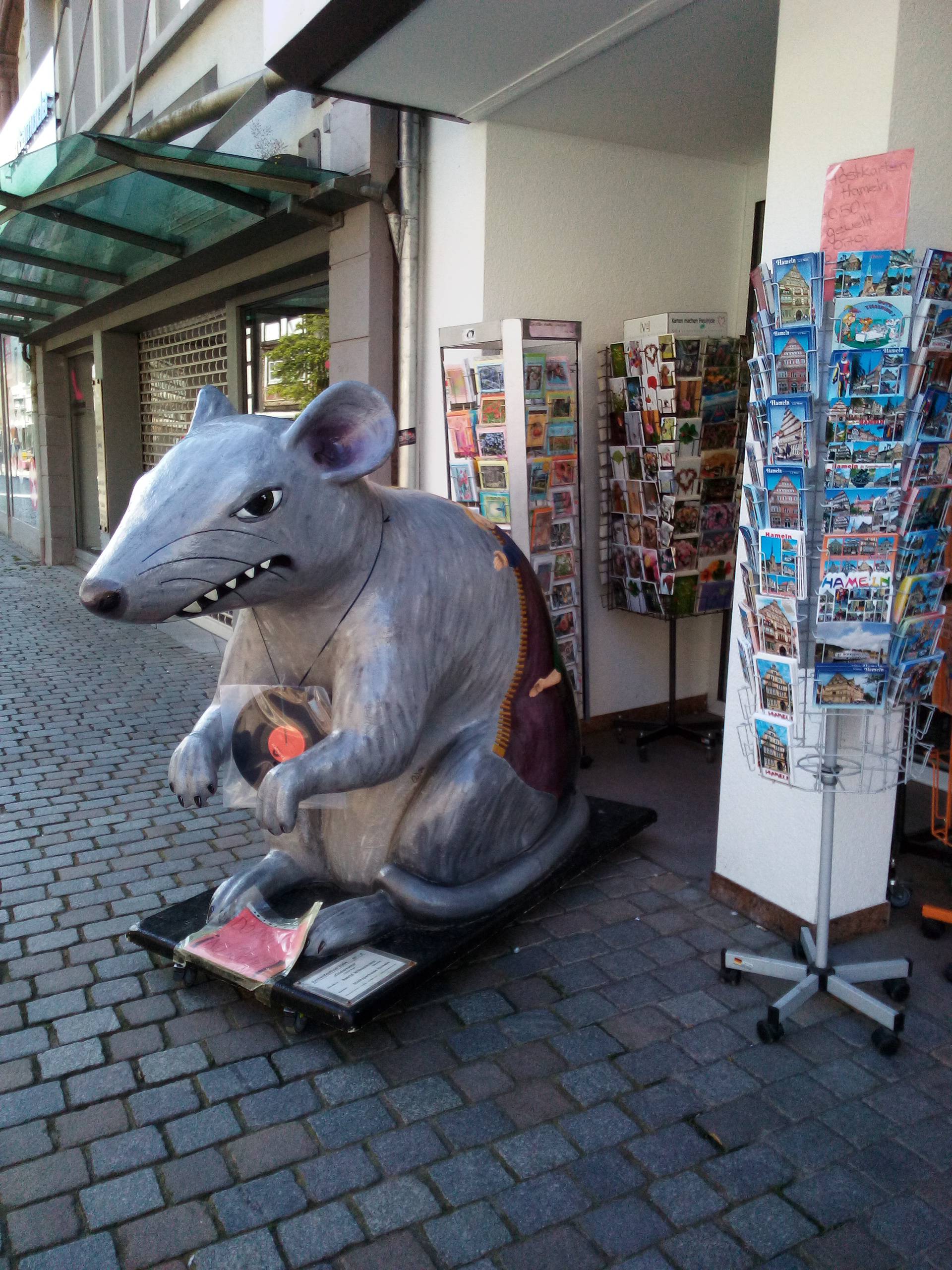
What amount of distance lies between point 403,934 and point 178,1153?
890mm

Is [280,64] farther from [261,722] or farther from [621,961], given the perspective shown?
[621,961]

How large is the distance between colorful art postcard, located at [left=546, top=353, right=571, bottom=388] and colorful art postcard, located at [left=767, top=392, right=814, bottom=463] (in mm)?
1988

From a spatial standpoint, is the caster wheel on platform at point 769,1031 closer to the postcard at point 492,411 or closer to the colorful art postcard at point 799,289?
the colorful art postcard at point 799,289

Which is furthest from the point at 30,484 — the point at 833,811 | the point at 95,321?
the point at 833,811

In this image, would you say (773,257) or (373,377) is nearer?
(773,257)

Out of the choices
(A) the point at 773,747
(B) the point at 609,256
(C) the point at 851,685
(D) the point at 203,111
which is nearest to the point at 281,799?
(A) the point at 773,747

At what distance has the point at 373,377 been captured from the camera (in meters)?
5.49

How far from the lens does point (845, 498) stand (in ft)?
8.75

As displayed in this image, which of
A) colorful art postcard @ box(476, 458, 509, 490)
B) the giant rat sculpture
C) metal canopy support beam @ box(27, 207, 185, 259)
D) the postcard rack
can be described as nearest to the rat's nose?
the giant rat sculpture

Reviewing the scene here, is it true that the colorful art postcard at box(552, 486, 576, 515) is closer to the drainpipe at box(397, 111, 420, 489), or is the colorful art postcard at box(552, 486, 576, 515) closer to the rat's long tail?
the drainpipe at box(397, 111, 420, 489)

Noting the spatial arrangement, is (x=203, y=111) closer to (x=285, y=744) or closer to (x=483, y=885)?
(x=285, y=744)

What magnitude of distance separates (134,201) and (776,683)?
18.2 ft

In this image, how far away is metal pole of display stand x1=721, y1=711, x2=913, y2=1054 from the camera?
2809 mm

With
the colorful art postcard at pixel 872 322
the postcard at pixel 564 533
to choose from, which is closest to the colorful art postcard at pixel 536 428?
the postcard at pixel 564 533
